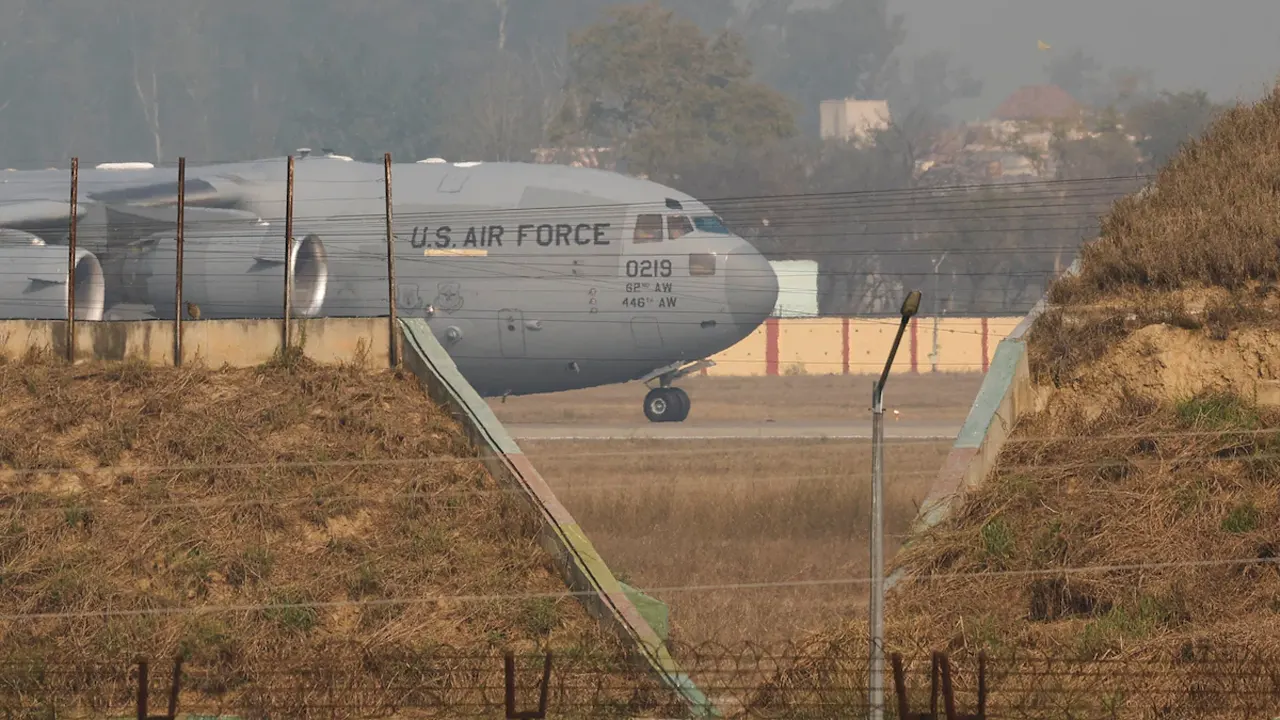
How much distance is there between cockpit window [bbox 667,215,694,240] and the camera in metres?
34.7

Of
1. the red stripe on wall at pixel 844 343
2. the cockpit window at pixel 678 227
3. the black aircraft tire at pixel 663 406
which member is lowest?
the black aircraft tire at pixel 663 406

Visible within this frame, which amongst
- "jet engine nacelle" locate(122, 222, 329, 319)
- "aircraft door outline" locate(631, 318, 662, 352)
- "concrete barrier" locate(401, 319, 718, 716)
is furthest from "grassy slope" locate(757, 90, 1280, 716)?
"jet engine nacelle" locate(122, 222, 329, 319)

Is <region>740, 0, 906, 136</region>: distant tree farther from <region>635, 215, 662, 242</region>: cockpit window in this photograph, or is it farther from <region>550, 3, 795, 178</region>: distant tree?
<region>635, 215, 662, 242</region>: cockpit window

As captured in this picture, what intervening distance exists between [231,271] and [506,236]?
16.1 feet

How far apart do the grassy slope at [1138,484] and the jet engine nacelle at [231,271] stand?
16604 mm

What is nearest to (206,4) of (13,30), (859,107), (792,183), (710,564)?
(13,30)

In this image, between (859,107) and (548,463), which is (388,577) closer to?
(548,463)

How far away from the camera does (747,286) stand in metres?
34.9

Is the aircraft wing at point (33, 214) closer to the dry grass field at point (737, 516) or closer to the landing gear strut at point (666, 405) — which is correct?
the dry grass field at point (737, 516)

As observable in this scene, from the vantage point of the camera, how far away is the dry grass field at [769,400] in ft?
161

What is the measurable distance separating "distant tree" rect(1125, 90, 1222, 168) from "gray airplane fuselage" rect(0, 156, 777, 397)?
5357 cm

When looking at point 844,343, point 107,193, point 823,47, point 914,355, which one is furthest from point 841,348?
point 823,47

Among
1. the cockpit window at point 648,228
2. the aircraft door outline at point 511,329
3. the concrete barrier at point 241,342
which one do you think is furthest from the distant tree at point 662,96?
the concrete barrier at point 241,342

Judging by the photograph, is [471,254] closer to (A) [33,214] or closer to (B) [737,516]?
(A) [33,214]
